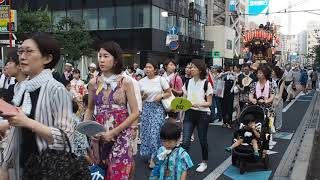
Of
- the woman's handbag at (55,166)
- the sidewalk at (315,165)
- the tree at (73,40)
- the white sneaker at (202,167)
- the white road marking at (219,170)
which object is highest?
the tree at (73,40)

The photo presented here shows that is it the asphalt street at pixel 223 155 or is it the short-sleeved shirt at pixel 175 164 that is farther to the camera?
the asphalt street at pixel 223 155

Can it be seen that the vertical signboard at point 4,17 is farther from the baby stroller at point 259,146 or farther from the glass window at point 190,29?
the glass window at point 190,29

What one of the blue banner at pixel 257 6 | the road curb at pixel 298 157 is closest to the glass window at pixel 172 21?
the blue banner at pixel 257 6

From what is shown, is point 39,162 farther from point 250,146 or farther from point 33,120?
point 250,146

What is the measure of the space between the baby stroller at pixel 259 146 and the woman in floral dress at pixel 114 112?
3795 millimetres

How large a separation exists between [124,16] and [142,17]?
60.6 inches

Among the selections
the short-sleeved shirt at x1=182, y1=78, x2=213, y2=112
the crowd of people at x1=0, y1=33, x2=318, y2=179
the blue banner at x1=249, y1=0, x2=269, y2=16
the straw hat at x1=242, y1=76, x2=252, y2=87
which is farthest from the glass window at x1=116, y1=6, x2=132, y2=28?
the short-sleeved shirt at x1=182, y1=78, x2=213, y2=112

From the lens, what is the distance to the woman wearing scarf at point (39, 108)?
2727 millimetres

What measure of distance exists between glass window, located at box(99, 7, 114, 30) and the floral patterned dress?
1296 inches

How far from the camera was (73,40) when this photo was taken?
2922 cm

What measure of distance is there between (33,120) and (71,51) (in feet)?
85.6

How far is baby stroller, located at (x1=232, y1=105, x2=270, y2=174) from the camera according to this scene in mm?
7543

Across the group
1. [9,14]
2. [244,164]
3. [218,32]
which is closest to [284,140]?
[244,164]

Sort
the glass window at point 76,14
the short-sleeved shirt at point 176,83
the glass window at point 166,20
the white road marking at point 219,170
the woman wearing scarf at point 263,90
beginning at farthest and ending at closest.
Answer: the glass window at point 76,14 → the glass window at point 166,20 → the short-sleeved shirt at point 176,83 → the woman wearing scarf at point 263,90 → the white road marking at point 219,170
